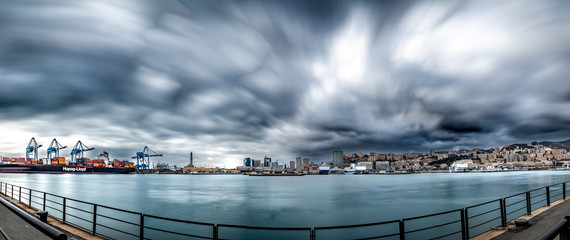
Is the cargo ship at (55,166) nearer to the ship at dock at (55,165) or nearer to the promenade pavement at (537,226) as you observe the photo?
the ship at dock at (55,165)

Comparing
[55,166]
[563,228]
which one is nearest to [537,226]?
[563,228]

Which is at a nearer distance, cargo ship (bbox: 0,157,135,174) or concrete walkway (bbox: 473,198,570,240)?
concrete walkway (bbox: 473,198,570,240)

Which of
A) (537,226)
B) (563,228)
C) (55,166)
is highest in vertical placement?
(563,228)

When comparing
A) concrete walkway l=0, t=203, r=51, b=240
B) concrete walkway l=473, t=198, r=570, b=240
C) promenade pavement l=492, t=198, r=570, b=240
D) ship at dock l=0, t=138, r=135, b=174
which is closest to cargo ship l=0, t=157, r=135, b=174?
ship at dock l=0, t=138, r=135, b=174

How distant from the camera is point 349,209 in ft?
123

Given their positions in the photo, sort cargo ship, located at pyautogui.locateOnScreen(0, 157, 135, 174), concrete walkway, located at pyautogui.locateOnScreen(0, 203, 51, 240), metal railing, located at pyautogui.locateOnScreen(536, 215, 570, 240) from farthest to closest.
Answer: cargo ship, located at pyautogui.locateOnScreen(0, 157, 135, 174) → concrete walkway, located at pyautogui.locateOnScreen(0, 203, 51, 240) → metal railing, located at pyautogui.locateOnScreen(536, 215, 570, 240)

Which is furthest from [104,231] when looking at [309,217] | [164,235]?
→ [309,217]

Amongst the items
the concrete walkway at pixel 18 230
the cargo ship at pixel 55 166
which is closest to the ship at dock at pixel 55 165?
the cargo ship at pixel 55 166

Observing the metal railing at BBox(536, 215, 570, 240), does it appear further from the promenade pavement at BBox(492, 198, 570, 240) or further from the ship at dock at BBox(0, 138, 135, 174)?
the ship at dock at BBox(0, 138, 135, 174)

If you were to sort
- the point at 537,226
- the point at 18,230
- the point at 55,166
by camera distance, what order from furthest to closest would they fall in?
1. the point at 55,166
2. the point at 537,226
3. the point at 18,230

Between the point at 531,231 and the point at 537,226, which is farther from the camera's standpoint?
the point at 537,226

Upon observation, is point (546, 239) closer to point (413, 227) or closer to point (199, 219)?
point (413, 227)

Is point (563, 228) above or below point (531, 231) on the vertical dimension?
above

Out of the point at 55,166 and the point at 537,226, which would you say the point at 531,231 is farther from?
the point at 55,166
